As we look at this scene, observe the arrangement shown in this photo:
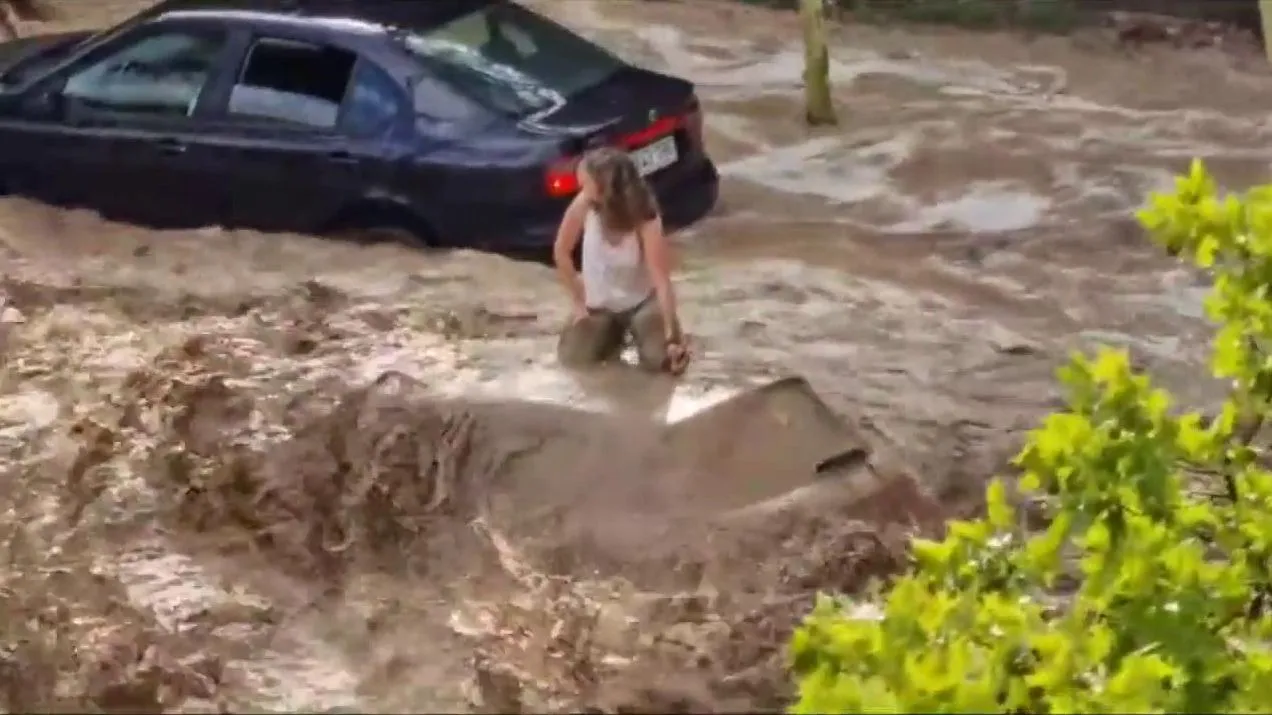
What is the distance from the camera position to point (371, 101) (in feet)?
21.0

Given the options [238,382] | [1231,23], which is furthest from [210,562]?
[1231,23]

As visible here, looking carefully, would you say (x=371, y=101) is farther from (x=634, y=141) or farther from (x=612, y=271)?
(x=612, y=271)

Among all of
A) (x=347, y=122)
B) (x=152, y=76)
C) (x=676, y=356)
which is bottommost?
(x=676, y=356)

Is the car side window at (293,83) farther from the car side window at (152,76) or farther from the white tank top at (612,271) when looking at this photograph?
the white tank top at (612,271)

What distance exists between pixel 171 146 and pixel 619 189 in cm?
259

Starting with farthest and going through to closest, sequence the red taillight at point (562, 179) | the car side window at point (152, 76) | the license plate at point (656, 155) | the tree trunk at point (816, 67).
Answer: the tree trunk at point (816, 67)
the car side window at point (152, 76)
the license plate at point (656, 155)
the red taillight at point (562, 179)

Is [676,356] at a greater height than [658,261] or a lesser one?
lesser

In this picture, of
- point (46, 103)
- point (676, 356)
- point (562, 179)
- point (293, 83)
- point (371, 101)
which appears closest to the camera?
point (676, 356)

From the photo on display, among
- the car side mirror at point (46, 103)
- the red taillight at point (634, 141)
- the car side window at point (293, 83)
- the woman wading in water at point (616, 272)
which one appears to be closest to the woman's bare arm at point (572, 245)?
the woman wading in water at point (616, 272)

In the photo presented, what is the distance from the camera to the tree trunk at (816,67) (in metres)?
8.91

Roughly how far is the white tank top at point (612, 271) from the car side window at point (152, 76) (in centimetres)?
227

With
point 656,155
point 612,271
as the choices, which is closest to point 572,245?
point 612,271

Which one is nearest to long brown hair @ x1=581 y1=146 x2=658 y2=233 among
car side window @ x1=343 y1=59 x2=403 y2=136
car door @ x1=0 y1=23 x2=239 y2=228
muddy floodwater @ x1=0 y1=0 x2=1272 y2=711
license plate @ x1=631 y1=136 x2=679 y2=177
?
muddy floodwater @ x1=0 y1=0 x2=1272 y2=711

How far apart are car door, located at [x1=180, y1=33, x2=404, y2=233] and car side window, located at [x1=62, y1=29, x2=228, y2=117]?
0.67 feet
